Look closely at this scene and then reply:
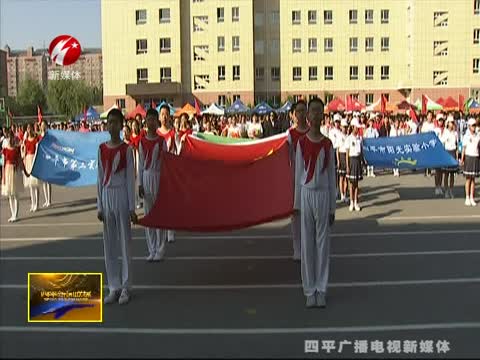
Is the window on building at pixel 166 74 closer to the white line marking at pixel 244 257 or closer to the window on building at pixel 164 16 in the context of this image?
the window on building at pixel 164 16

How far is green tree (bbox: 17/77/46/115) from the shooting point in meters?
91.8

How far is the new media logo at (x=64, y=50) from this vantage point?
1379cm

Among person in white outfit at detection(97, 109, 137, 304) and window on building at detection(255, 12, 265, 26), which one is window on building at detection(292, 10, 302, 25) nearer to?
window on building at detection(255, 12, 265, 26)

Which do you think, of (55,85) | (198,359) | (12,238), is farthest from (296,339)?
(55,85)

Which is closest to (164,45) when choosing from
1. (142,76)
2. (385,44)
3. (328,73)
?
(142,76)

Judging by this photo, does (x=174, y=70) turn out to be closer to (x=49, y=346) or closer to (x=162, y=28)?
(x=162, y=28)

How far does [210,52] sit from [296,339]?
6888 centimetres

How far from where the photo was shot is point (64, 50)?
13859mm

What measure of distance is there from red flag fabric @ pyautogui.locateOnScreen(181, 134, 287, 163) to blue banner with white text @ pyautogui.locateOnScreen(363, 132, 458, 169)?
4.35 m

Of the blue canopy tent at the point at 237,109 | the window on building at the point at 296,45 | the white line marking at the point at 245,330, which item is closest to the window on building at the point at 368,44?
the window on building at the point at 296,45

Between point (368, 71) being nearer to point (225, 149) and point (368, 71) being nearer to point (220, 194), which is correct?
point (225, 149)

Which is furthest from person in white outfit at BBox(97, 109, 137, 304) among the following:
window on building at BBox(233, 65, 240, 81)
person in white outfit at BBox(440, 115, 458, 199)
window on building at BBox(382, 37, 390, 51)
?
window on building at BBox(382, 37, 390, 51)

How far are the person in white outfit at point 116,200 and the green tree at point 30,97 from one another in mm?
87373

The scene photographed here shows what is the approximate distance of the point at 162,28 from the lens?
7294 cm
